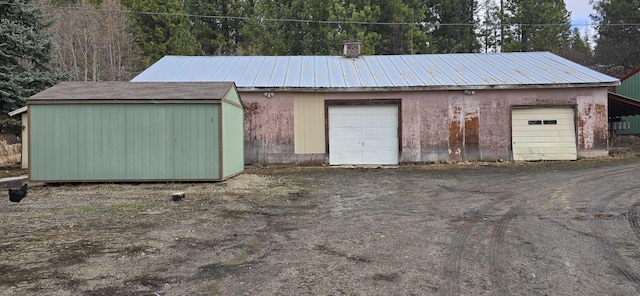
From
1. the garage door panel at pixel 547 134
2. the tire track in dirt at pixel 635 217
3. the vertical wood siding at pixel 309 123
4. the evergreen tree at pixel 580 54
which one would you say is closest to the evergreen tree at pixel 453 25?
the evergreen tree at pixel 580 54

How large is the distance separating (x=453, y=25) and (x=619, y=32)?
13.3 m

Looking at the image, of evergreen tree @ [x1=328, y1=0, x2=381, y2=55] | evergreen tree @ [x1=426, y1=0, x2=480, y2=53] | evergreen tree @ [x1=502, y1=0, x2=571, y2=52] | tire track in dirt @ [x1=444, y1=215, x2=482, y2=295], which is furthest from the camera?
evergreen tree @ [x1=426, y1=0, x2=480, y2=53]

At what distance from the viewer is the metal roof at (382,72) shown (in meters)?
14.5

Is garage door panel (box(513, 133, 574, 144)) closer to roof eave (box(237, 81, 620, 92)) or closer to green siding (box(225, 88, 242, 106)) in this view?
roof eave (box(237, 81, 620, 92))

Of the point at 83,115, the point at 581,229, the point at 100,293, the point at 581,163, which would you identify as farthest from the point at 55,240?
the point at 581,163

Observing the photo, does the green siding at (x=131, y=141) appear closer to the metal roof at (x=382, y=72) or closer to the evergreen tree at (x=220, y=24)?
the metal roof at (x=382, y=72)

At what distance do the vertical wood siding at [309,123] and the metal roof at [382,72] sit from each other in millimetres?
417

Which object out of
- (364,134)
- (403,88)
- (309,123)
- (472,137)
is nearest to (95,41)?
(309,123)

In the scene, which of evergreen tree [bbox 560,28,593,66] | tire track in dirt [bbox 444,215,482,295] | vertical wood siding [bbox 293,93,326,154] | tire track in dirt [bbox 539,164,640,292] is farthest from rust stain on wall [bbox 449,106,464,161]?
evergreen tree [bbox 560,28,593,66]

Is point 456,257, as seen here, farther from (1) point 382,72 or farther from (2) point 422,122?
(1) point 382,72

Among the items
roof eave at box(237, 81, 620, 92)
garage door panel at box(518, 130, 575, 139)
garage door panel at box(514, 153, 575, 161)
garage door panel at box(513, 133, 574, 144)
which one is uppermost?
roof eave at box(237, 81, 620, 92)

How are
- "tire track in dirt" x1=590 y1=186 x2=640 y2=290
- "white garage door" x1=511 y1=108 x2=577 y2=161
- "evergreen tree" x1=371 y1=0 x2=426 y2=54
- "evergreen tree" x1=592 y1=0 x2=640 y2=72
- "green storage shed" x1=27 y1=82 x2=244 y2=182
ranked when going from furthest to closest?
"evergreen tree" x1=592 y1=0 x2=640 y2=72 → "evergreen tree" x1=371 y1=0 x2=426 y2=54 → "white garage door" x1=511 y1=108 x2=577 y2=161 → "green storage shed" x1=27 y1=82 x2=244 y2=182 → "tire track in dirt" x1=590 y1=186 x2=640 y2=290

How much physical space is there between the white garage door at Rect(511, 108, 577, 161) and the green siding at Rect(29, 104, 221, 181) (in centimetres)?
1009

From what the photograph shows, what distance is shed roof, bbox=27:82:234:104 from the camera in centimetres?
944
